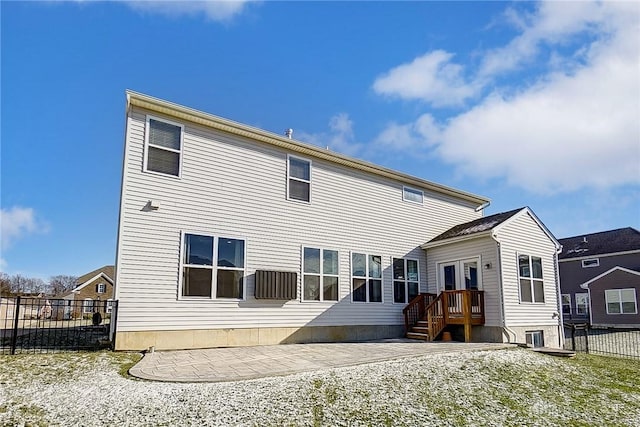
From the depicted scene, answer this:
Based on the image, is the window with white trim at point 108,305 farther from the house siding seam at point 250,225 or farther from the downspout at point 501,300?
the downspout at point 501,300

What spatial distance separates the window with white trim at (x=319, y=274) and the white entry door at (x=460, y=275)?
395cm

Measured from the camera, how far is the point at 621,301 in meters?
25.1

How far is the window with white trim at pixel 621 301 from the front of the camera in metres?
24.5

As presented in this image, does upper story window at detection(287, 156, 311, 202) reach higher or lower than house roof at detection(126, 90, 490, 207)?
lower

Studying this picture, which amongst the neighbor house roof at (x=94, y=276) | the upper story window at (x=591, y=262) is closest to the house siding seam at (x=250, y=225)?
the upper story window at (x=591, y=262)

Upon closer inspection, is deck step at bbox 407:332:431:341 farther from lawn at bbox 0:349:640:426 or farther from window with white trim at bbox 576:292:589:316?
window with white trim at bbox 576:292:589:316

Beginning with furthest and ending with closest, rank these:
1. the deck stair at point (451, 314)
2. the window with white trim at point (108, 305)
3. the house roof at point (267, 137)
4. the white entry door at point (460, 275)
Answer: the white entry door at point (460, 275) → the deck stair at point (451, 314) → the house roof at point (267, 137) → the window with white trim at point (108, 305)

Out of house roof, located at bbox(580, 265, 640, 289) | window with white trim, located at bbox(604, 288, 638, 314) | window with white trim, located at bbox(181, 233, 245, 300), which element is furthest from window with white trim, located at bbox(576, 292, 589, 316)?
window with white trim, located at bbox(181, 233, 245, 300)

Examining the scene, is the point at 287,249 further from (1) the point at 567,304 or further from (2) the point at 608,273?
(1) the point at 567,304

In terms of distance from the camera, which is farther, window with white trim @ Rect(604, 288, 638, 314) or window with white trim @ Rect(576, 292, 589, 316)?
window with white trim @ Rect(576, 292, 589, 316)

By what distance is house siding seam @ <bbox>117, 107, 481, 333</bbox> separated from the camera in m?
9.03

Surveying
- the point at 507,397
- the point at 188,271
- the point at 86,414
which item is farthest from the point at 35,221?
the point at 507,397

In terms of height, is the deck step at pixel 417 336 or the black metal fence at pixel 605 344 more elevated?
the deck step at pixel 417 336

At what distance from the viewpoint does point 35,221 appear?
34.2m
